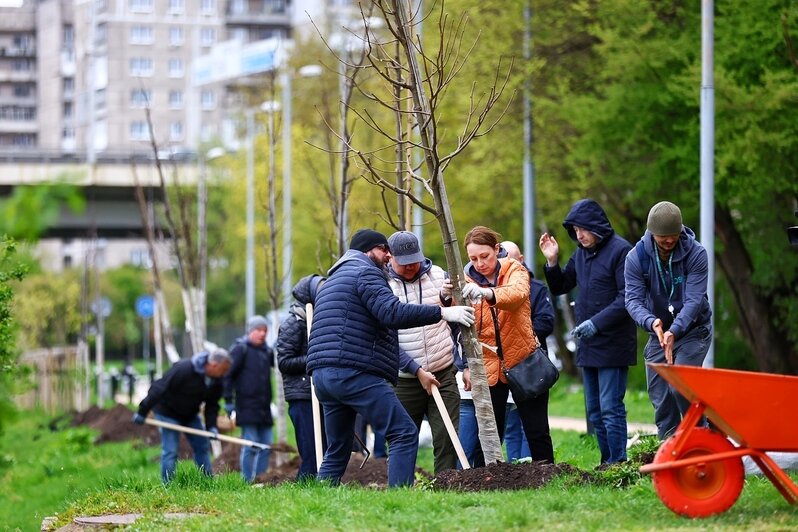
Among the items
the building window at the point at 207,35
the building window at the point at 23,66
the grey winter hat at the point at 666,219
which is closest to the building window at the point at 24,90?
the building window at the point at 23,66

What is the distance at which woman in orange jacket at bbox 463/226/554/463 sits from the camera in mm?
10219

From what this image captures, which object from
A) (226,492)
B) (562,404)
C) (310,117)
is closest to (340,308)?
(226,492)

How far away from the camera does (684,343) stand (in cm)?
983

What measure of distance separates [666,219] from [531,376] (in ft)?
4.89

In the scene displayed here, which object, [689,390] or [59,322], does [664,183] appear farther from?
[59,322]

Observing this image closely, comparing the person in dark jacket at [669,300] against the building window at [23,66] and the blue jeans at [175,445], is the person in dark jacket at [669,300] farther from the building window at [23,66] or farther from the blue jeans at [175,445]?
the building window at [23,66]

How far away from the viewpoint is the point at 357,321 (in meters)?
9.60

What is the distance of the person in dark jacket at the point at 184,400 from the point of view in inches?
596

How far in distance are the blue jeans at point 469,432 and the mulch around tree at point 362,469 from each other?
39cm

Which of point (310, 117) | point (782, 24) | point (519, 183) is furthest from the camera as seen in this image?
point (310, 117)

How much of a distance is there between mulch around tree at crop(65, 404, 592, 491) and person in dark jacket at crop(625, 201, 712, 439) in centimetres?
80

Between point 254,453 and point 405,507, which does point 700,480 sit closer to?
point 405,507

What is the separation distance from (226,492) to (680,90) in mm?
12315

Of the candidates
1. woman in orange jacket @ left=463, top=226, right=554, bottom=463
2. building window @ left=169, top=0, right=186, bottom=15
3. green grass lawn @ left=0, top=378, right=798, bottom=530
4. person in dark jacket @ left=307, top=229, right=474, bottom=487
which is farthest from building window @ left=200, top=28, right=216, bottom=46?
person in dark jacket @ left=307, top=229, right=474, bottom=487
